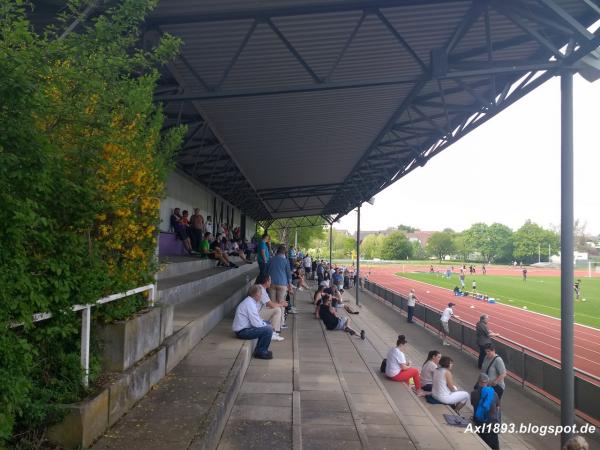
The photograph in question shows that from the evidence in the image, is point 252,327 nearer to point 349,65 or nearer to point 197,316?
point 197,316

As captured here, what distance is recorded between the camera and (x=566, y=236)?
7023mm

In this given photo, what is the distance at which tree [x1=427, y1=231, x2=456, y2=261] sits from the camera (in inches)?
5669

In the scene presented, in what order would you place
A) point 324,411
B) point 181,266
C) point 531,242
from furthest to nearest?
1. point 531,242
2. point 181,266
3. point 324,411

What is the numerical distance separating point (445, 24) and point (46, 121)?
718 cm

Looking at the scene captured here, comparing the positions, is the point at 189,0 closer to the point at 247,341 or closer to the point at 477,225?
the point at 247,341

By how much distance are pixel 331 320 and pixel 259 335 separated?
5251mm

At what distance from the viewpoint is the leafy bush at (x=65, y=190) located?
2213 millimetres

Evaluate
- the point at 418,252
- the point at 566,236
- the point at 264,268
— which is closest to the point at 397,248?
the point at 418,252

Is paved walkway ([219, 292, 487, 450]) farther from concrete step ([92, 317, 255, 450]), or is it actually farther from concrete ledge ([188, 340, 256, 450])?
concrete step ([92, 317, 255, 450])

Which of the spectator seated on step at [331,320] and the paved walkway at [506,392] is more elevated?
the spectator seated on step at [331,320]

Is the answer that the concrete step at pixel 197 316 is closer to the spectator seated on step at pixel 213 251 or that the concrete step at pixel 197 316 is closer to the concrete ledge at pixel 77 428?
the concrete ledge at pixel 77 428

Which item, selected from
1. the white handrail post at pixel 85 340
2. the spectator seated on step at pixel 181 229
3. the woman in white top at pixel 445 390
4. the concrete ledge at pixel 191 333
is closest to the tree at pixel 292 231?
the spectator seated on step at pixel 181 229

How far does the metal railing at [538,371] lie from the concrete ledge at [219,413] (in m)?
7.06

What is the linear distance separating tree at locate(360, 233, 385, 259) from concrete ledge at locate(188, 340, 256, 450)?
13589 centimetres
